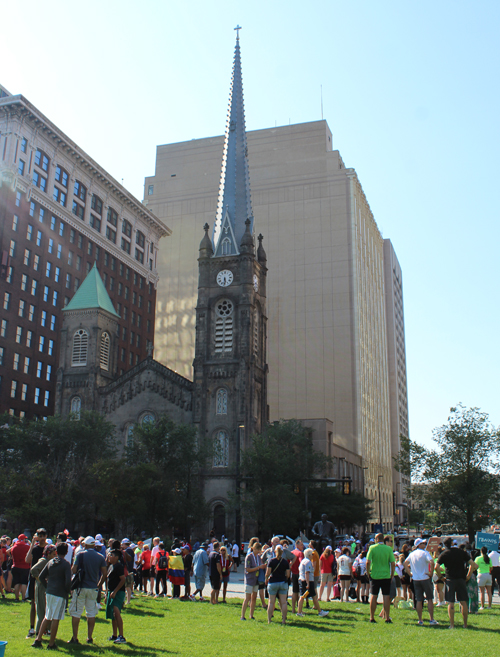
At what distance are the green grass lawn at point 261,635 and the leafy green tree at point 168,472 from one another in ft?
76.5

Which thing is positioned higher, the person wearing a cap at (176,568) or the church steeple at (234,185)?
the church steeple at (234,185)

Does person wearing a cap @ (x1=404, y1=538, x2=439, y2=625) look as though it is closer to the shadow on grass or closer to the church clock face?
the shadow on grass

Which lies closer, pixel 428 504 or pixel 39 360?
pixel 428 504

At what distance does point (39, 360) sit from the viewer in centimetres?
7119

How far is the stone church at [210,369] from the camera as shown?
51.0m

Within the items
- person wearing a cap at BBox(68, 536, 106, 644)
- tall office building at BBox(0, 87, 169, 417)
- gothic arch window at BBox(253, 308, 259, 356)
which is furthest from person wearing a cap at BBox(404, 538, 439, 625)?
tall office building at BBox(0, 87, 169, 417)

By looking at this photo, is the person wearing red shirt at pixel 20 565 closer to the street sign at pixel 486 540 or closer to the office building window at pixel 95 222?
the street sign at pixel 486 540

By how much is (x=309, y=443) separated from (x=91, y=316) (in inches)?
887

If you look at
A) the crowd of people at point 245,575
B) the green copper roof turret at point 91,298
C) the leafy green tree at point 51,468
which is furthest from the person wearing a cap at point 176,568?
the green copper roof turret at point 91,298

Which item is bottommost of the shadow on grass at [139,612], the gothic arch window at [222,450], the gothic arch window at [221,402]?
the shadow on grass at [139,612]

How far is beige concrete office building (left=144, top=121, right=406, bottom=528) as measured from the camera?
101688mm

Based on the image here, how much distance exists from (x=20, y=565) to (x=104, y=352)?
41.0 m

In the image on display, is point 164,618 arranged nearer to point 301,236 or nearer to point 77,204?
point 77,204

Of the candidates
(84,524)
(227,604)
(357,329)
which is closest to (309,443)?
(84,524)
